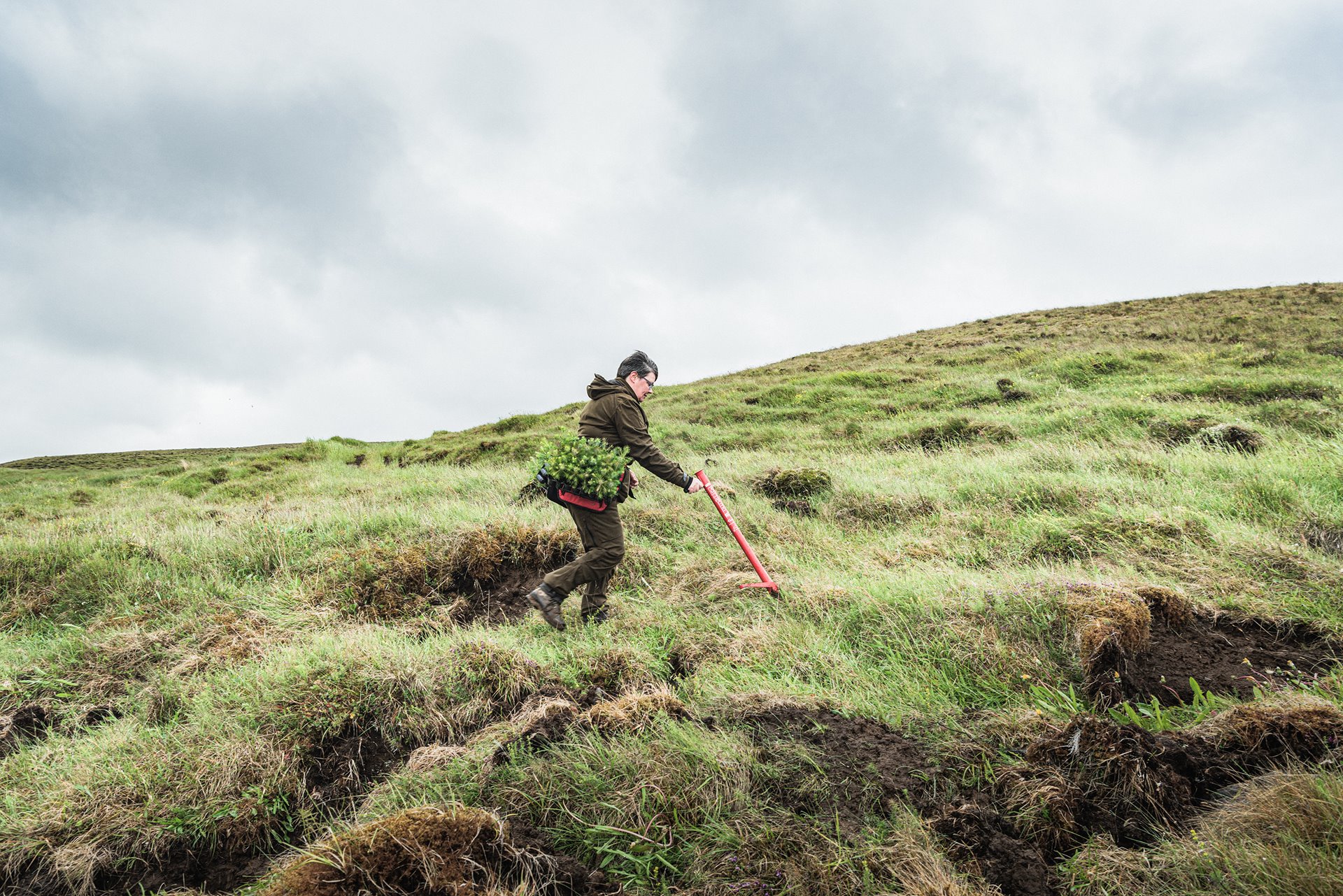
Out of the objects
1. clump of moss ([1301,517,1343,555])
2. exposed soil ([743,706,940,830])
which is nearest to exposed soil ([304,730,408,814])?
exposed soil ([743,706,940,830])

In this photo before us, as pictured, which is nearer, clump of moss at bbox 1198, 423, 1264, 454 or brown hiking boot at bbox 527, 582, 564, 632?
brown hiking boot at bbox 527, 582, 564, 632

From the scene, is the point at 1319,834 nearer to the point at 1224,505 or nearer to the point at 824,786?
the point at 824,786

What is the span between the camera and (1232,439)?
825cm

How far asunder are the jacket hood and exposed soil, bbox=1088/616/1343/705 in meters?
4.03

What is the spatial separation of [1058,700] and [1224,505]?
4131 millimetres

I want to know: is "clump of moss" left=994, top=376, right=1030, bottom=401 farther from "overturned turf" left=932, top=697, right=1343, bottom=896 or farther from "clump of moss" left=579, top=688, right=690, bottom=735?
"clump of moss" left=579, top=688, right=690, bottom=735

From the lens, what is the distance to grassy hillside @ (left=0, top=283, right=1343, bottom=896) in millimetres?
2316

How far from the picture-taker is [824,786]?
260cm

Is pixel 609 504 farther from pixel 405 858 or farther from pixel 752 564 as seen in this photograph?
pixel 405 858

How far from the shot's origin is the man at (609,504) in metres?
5.30

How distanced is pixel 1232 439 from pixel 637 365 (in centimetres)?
856

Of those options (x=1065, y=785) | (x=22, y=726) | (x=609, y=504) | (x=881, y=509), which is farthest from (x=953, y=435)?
(x=22, y=726)

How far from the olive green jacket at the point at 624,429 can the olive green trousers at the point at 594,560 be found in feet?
0.90

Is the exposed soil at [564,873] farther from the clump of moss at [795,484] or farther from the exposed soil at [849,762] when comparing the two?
the clump of moss at [795,484]
